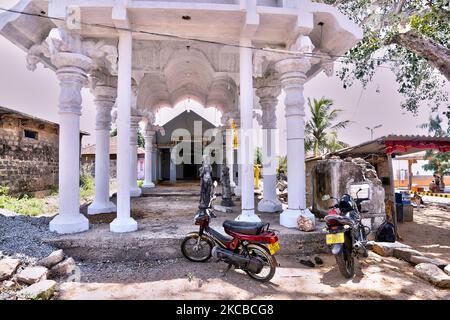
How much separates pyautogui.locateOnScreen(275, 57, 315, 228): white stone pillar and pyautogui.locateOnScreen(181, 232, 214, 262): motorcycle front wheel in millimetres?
1843

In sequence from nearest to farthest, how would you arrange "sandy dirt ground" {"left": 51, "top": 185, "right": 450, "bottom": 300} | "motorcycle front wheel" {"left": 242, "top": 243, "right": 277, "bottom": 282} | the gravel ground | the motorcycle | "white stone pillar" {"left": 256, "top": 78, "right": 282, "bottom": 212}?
"sandy dirt ground" {"left": 51, "top": 185, "right": 450, "bottom": 300}, "motorcycle front wheel" {"left": 242, "top": 243, "right": 277, "bottom": 282}, the motorcycle, the gravel ground, "white stone pillar" {"left": 256, "top": 78, "right": 282, "bottom": 212}

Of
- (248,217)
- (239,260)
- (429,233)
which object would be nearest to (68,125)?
(248,217)

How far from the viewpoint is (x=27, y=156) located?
12.2 m

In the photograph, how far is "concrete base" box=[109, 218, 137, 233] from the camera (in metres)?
5.08

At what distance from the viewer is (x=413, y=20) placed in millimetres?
7191

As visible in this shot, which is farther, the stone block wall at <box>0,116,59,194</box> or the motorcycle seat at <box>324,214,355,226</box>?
the stone block wall at <box>0,116,59,194</box>

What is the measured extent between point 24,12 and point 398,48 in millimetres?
11047

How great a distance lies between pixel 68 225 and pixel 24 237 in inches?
25.9

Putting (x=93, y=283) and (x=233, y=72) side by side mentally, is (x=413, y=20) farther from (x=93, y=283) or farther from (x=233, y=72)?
(x=93, y=283)

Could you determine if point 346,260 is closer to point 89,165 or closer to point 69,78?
point 69,78

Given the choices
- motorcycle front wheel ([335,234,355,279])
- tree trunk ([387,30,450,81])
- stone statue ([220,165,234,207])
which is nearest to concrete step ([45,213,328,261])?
motorcycle front wheel ([335,234,355,279])

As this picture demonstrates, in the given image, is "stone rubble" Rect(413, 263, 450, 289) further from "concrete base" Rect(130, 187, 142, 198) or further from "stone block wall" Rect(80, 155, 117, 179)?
"stone block wall" Rect(80, 155, 117, 179)

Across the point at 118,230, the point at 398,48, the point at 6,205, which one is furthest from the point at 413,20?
the point at 6,205
